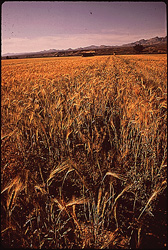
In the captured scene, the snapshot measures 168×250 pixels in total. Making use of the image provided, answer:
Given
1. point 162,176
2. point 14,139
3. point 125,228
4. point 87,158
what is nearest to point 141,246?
point 125,228

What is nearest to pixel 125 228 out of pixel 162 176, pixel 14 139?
pixel 162 176

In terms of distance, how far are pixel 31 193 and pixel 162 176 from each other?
93 centimetres

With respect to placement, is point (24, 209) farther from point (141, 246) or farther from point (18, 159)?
point (141, 246)

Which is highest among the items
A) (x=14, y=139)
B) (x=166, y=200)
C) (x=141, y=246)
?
(x=14, y=139)

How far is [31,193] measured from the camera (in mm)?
938

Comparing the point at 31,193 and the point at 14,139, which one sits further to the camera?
A: the point at 14,139

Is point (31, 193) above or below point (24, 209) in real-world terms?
above

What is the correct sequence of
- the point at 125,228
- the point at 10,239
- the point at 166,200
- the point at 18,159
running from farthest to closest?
the point at 18,159
the point at 166,200
the point at 125,228
the point at 10,239

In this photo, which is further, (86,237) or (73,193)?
(73,193)

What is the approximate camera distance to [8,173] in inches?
44.2

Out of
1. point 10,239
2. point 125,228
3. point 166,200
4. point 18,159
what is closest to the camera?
point 10,239

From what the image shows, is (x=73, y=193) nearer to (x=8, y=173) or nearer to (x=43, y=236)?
(x=43, y=236)

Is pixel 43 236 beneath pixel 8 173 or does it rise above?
beneath

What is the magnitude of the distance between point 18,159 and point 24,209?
1.39ft
